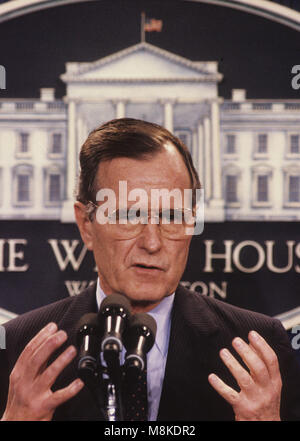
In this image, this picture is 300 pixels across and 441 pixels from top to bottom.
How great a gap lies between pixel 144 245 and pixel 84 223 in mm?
305

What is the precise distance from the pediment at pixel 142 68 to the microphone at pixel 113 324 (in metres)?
1.33

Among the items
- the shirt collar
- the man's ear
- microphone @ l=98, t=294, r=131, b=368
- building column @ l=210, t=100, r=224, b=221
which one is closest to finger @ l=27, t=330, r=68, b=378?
the shirt collar

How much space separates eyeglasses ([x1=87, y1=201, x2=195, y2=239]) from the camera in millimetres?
2061

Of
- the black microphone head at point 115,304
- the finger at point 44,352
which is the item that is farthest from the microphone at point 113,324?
the finger at point 44,352

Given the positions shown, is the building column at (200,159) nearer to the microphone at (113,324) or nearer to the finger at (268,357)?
the finger at (268,357)

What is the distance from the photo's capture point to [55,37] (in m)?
2.48

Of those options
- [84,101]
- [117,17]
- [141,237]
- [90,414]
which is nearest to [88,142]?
[84,101]

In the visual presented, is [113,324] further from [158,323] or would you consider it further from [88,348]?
[158,323]

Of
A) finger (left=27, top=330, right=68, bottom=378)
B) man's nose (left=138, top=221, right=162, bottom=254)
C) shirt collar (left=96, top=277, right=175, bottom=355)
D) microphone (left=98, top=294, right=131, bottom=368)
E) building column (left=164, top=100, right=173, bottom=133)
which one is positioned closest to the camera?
microphone (left=98, top=294, right=131, bottom=368)

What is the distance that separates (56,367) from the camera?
195 cm

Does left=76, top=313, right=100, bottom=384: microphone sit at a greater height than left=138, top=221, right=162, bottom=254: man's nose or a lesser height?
lesser

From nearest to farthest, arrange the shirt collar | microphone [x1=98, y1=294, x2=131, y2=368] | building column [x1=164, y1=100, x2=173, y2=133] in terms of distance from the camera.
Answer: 1. microphone [x1=98, y1=294, x2=131, y2=368]
2. the shirt collar
3. building column [x1=164, y1=100, x2=173, y2=133]

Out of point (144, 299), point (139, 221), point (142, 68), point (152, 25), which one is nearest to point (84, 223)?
point (139, 221)

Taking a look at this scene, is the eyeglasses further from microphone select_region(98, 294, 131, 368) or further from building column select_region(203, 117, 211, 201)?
microphone select_region(98, 294, 131, 368)
